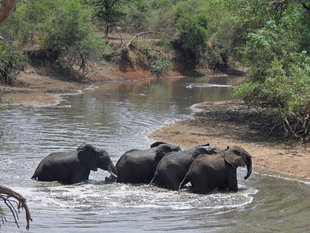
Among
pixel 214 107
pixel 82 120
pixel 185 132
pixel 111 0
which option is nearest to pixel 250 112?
pixel 214 107

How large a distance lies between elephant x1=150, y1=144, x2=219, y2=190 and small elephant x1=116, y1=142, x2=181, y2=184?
0.32m

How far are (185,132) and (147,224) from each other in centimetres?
1017

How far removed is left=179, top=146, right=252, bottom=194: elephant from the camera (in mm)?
11531

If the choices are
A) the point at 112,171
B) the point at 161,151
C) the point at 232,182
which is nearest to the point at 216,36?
the point at 161,151

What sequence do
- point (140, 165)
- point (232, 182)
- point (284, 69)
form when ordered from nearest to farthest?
1. point (232, 182)
2. point (140, 165)
3. point (284, 69)

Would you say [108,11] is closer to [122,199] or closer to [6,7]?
[122,199]

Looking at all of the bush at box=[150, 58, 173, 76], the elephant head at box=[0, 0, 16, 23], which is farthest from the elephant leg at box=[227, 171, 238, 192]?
the bush at box=[150, 58, 173, 76]

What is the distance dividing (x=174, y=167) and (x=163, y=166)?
0.25m

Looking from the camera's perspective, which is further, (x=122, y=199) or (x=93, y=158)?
(x=93, y=158)

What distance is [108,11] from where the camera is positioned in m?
49.4

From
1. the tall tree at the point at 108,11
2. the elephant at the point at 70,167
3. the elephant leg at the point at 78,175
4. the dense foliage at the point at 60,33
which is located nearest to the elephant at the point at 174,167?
the elephant at the point at 70,167

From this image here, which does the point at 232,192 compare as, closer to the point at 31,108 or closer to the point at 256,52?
the point at 256,52

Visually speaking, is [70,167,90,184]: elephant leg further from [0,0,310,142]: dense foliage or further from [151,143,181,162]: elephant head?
[0,0,310,142]: dense foliage

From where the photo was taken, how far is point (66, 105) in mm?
25844
